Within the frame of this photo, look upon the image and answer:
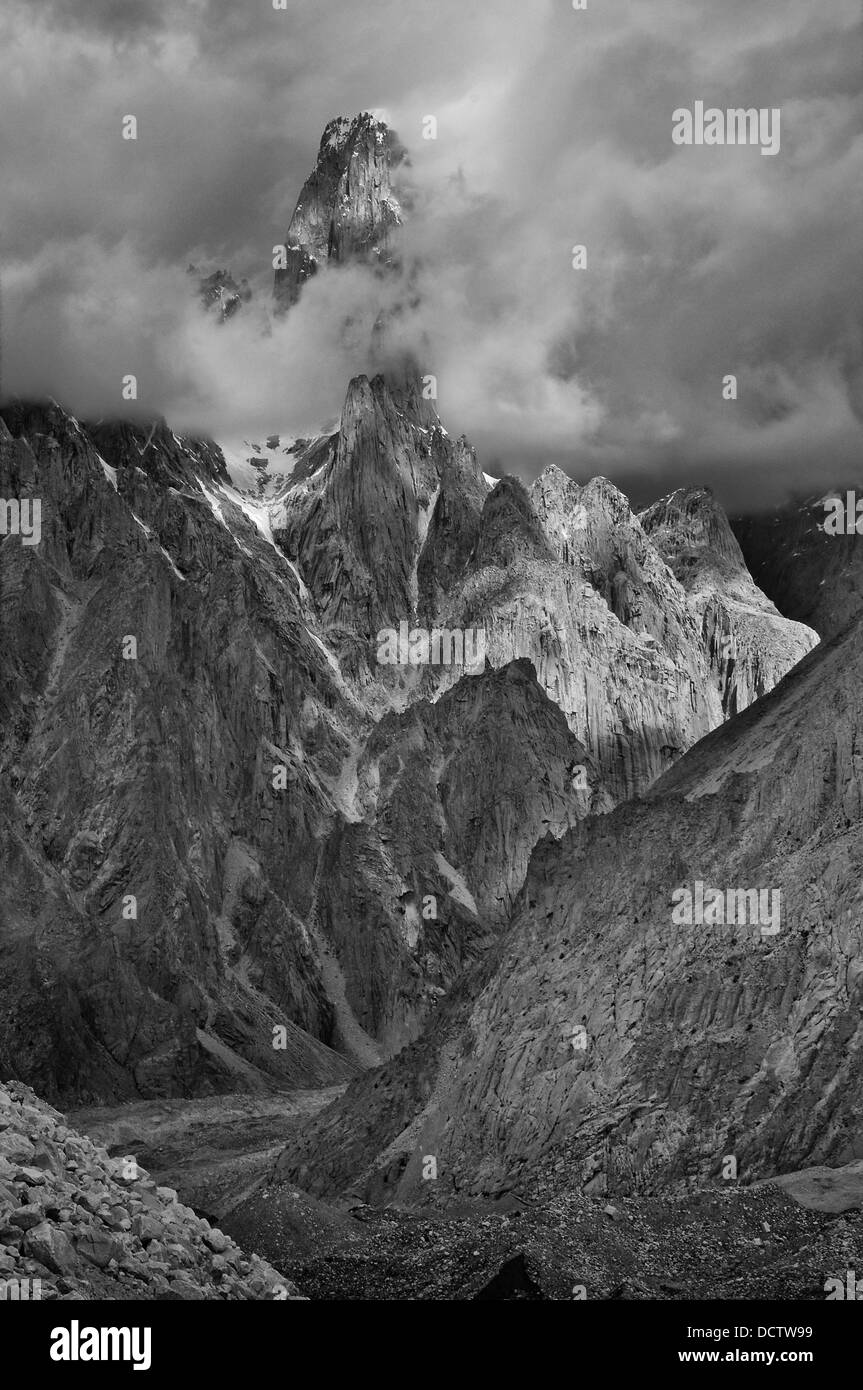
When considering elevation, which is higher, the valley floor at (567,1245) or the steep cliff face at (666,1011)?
the steep cliff face at (666,1011)

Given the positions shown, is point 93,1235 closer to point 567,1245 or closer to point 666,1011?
point 567,1245

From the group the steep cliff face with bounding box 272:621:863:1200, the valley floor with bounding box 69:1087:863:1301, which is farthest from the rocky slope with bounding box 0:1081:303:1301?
the steep cliff face with bounding box 272:621:863:1200

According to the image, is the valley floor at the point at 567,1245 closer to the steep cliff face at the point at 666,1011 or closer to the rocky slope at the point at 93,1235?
the steep cliff face at the point at 666,1011

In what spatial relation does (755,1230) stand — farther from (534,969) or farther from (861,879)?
(534,969)

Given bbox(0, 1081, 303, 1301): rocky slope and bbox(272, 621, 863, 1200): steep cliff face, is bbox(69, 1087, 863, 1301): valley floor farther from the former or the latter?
bbox(0, 1081, 303, 1301): rocky slope

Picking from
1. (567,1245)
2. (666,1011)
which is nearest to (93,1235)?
(567,1245)

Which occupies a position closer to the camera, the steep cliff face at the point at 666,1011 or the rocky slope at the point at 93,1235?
the rocky slope at the point at 93,1235

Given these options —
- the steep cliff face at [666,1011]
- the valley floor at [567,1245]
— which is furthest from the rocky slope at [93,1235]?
the steep cliff face at [666,1011]

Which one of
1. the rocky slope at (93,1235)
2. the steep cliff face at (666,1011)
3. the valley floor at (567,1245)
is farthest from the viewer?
the steep cliff face at (666,1011)
